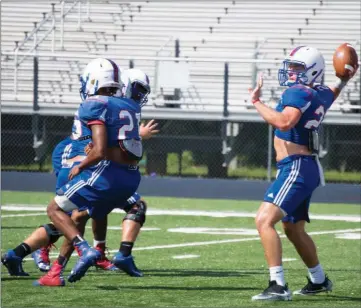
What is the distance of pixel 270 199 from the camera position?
7.24 metres

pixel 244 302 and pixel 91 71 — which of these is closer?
pixel 244 302

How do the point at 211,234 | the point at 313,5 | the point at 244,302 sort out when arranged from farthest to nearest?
the point at 313,5 → the point at 211,234 → the point at 244,302

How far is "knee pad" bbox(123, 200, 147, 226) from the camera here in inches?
350

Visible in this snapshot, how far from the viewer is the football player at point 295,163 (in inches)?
281

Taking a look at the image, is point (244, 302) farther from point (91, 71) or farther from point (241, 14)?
point (241, 14)

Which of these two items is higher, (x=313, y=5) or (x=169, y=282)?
(x=313, y=5)

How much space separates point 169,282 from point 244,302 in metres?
1.27

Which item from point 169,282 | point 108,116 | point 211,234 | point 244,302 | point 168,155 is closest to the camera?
point 244,302

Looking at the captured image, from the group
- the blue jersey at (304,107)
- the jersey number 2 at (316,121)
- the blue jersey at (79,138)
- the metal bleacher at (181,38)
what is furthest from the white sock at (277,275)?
the metal bleacher at (181,38)

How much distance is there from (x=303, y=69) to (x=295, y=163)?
67 cm

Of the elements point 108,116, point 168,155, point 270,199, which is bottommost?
point 168,155

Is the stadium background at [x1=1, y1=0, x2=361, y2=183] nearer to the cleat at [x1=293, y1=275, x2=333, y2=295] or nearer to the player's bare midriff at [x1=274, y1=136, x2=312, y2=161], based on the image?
the cleat at [x1=293, y1=275, x2=333, y2=295]

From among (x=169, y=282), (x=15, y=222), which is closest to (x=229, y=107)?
(x=15, y=222)

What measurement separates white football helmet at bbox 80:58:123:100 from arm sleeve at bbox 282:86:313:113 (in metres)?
1.29
